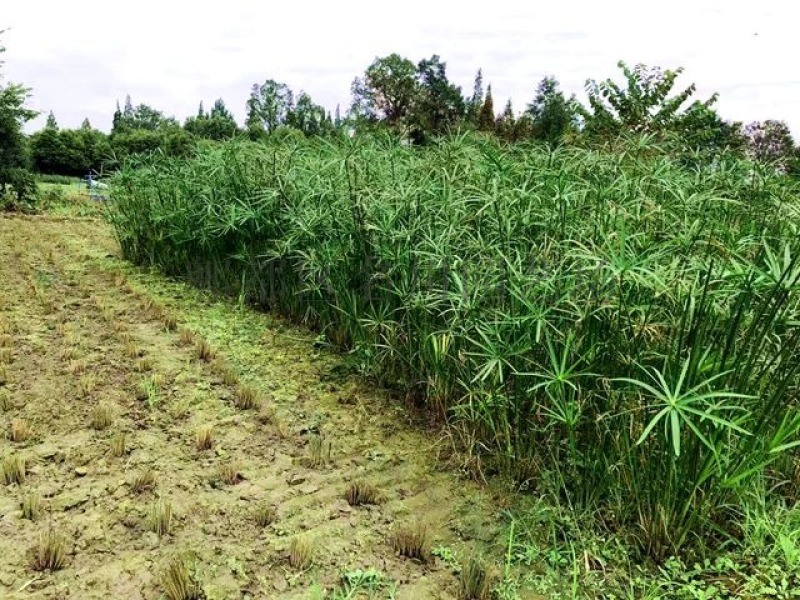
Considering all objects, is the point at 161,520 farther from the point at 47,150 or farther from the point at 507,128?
the point at 47,150

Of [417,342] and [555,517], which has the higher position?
[417,342]

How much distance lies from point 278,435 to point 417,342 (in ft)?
2.80

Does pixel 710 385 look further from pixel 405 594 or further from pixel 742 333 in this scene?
pixel 405 594

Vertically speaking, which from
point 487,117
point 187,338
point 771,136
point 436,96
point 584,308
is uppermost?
point 436,96

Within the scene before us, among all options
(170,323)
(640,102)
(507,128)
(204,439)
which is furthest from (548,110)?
(204,439)

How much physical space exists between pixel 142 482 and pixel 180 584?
0.67m

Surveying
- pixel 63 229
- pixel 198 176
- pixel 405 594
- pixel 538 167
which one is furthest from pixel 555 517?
pixel 63 229

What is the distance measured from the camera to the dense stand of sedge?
5.68 feet

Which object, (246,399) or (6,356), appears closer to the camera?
(246,399)

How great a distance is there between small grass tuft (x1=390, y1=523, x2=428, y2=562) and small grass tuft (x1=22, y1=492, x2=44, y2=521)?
1.28 meters

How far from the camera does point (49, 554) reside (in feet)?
5.88

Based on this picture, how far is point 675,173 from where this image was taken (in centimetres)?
328

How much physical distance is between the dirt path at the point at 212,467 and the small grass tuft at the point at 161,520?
0.03 m

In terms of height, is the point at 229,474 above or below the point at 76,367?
below
